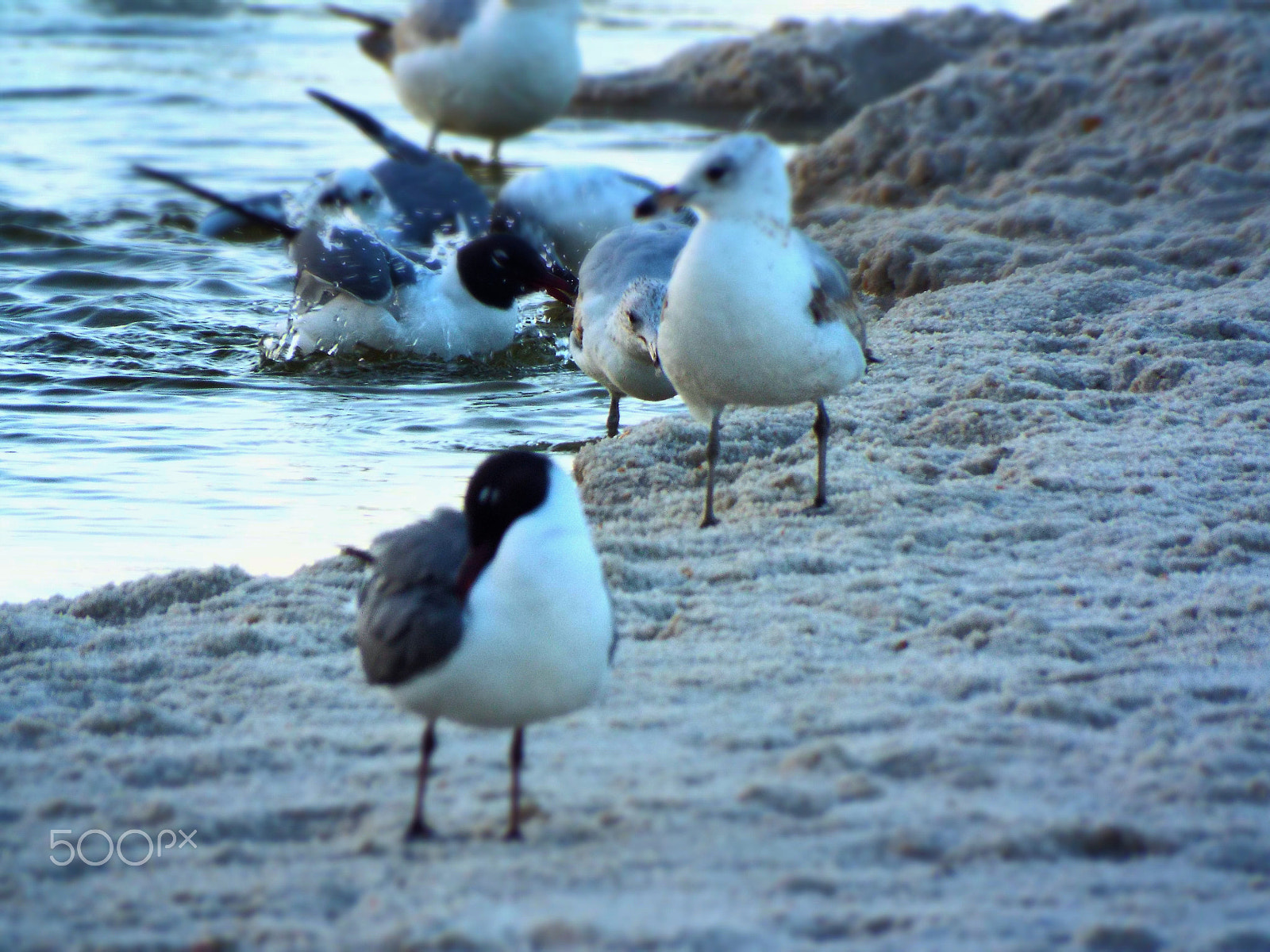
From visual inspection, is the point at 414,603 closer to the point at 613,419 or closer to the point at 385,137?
the point at 613,419

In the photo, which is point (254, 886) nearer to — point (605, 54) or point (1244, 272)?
point (1244, 272)

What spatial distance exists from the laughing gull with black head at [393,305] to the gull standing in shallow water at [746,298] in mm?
2510

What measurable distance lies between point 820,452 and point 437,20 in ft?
23.9

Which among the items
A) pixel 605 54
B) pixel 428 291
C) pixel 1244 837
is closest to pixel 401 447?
pixel 428 291

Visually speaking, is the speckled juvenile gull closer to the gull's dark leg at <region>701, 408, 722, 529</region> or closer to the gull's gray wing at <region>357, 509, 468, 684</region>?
the gull's dark leg at <region>701, 408, 722, 529</region>

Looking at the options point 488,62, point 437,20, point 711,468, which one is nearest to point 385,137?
point 488,62

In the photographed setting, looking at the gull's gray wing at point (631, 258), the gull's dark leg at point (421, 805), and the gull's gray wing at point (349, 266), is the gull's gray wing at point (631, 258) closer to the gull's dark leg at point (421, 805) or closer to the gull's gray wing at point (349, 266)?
the gull's gray wing at point (349, 266)

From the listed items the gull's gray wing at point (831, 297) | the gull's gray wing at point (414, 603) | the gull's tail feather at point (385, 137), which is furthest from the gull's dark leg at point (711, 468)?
the gull's tail feather at point (385, 137)

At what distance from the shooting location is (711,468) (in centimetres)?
431

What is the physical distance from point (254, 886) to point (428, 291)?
15.2 ft

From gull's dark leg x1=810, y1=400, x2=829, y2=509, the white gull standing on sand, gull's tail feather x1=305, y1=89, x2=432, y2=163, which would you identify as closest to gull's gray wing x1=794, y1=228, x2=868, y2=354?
gull's dark leg x1=810, y1=400, x2=829, y2=509

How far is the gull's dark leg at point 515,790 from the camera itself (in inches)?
98.3

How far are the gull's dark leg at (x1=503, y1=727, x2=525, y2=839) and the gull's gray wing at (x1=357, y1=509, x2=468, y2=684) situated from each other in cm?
21

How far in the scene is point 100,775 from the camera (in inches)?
110
